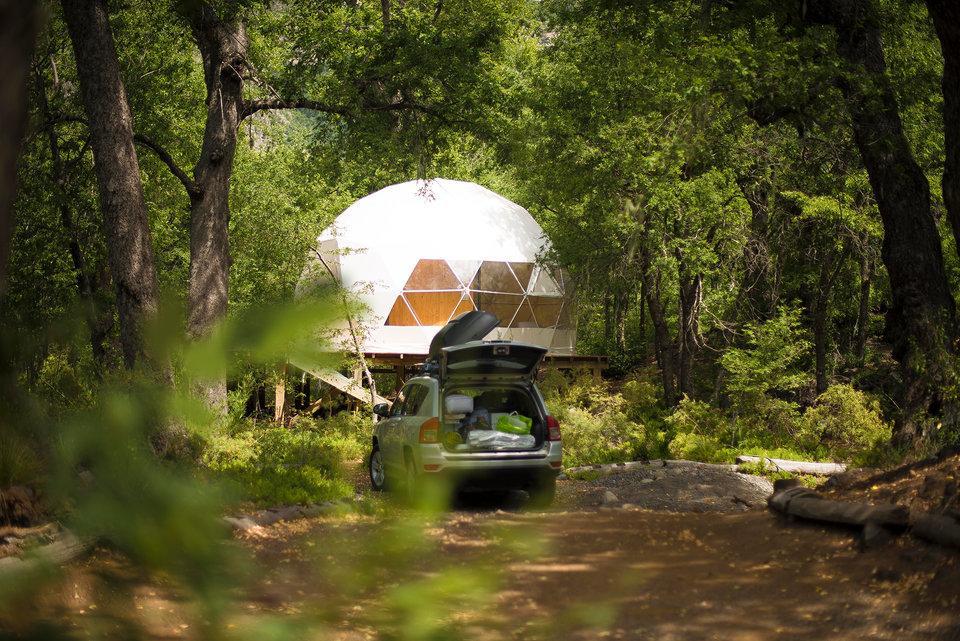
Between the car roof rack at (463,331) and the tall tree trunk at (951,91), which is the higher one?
the tall tree trunk at (951,91)

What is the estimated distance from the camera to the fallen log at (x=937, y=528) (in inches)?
269

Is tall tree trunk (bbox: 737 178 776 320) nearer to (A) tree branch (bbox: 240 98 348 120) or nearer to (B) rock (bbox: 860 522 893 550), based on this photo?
(A) tree branch (bbox: 240 98 348 120)

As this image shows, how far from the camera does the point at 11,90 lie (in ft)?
2.58

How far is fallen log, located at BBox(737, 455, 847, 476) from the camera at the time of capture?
1426 centimetres

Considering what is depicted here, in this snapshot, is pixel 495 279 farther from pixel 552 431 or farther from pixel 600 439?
pixel 552 431

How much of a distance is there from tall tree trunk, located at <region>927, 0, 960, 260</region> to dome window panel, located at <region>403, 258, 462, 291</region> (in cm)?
2006

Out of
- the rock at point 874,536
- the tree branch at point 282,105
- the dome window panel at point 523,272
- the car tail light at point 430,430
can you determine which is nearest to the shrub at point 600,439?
the car tail light at point 430,430

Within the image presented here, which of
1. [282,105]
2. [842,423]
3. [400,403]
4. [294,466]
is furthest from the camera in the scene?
[842,423]

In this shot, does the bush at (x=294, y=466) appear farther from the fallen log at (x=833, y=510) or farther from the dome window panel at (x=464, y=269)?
the dome window panel at (x=464, y=269)

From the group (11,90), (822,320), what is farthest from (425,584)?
(822,320)

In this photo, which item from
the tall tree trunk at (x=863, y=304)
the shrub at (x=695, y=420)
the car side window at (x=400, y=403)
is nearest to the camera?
the car side window at (x=400, y=403)

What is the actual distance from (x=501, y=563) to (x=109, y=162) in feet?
39.8

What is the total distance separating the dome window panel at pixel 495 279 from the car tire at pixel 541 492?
16772 mm

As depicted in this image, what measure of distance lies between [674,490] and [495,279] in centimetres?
1643
